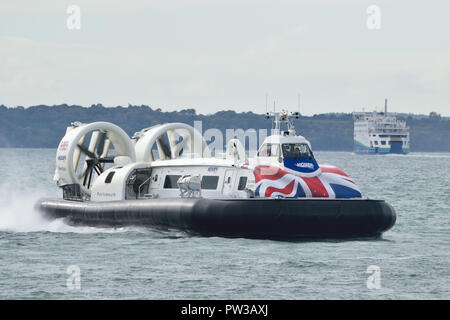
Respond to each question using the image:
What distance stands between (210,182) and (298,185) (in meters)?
2.61

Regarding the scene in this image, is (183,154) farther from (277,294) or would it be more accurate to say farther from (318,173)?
(277,294)

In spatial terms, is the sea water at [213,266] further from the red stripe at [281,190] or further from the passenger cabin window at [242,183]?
the passenger cabin window at [242,183]

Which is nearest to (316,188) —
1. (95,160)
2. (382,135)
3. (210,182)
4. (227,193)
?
(227,193)

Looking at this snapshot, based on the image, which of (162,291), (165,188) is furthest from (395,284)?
(165,188)

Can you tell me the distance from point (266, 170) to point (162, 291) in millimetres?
6159

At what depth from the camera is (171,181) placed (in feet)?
75.2

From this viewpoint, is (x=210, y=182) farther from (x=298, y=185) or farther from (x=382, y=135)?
(x=382, y=135)

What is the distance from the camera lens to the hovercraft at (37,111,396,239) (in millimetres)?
19516

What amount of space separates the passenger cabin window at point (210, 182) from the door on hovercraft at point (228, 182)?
0.23 m

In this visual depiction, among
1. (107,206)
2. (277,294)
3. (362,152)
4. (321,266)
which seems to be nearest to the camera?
(277,294)

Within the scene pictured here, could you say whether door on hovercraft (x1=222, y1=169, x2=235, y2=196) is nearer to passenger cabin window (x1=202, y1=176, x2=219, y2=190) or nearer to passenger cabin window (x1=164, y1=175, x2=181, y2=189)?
passenger cabin window (x1=202, y1=176, x2=219, y2=190)

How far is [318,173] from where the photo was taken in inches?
811

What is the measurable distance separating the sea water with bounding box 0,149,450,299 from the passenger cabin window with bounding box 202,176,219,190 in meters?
1.54
